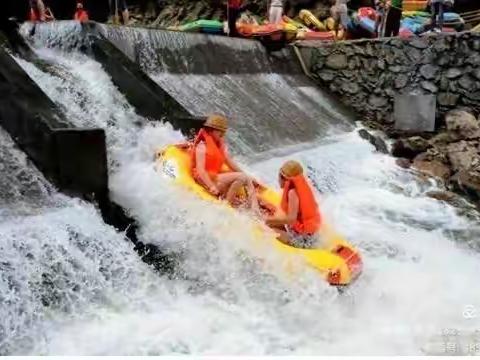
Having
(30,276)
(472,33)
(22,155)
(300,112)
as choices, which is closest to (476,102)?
(472,33)

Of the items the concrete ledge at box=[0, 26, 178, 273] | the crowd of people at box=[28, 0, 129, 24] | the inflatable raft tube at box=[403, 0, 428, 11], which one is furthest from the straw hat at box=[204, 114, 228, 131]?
the inflatable raft tube at box=[403, 0, 428, 11]

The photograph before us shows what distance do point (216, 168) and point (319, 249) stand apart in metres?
1.32

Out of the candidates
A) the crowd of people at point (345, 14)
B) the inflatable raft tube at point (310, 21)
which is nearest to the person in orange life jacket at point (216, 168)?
the crowd of people at point (345, 14)

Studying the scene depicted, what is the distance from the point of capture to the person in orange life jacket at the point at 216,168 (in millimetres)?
5656

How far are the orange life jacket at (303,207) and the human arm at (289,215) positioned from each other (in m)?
0.03

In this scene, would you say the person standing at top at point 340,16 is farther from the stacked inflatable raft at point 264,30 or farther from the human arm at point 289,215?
the human arm at point 289,215

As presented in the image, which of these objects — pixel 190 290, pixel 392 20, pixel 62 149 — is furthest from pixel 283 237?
pixel 392 20

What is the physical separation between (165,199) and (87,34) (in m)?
3.59

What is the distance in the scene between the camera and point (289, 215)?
5195 mm

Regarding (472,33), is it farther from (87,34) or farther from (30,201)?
(30,201)

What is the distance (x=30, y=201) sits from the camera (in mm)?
5160

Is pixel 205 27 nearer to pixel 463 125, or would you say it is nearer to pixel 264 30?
pixel 264 30

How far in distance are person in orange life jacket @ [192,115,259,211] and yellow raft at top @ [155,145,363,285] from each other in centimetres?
10

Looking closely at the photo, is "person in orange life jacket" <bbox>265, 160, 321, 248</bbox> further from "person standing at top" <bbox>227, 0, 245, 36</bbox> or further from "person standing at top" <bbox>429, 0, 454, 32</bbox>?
"person standing at top" <bbox>429, 0, 454, 32</bbox>
